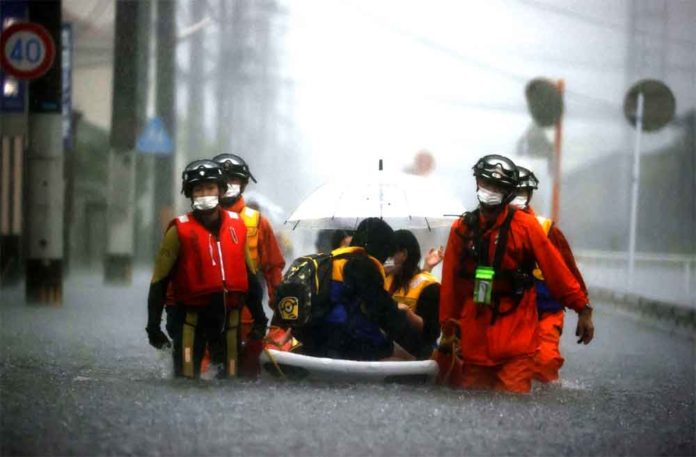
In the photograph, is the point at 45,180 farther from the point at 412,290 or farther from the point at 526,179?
the point at 526,179

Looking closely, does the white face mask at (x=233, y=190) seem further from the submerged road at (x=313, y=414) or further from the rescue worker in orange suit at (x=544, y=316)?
the rescue worker in orange suit at (x=544, y=316)

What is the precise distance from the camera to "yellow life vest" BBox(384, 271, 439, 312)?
29.4 ft

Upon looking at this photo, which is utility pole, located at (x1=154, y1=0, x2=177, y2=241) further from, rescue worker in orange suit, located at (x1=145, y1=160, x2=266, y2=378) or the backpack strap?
the backpack strap

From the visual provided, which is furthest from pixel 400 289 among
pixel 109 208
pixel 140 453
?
pixel 109 208

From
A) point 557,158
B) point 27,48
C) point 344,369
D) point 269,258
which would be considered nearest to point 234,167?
point 269,258

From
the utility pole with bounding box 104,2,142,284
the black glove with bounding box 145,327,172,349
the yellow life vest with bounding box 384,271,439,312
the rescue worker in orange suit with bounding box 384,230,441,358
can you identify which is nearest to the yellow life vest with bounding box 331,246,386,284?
the rescue worker in orange suit with bounding box 384,230,441,358

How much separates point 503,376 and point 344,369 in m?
0.95

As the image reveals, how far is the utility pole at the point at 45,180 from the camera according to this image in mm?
16547

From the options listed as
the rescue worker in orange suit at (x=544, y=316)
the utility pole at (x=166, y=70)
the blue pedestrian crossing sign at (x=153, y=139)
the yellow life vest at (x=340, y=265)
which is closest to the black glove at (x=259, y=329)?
the yellow life vest at (x=340, y=265)

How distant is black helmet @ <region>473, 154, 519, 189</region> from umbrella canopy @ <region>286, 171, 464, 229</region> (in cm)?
141

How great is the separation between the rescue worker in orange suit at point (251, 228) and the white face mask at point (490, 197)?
1.81 meters

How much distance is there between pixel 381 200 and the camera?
9562mm

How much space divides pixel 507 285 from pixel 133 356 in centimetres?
438

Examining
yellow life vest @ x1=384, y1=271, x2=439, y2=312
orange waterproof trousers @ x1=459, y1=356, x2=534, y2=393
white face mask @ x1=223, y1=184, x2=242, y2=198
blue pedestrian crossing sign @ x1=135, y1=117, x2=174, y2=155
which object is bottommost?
orange waterproof trousers @ x1=459, y1=356, x2=534, y2=393
